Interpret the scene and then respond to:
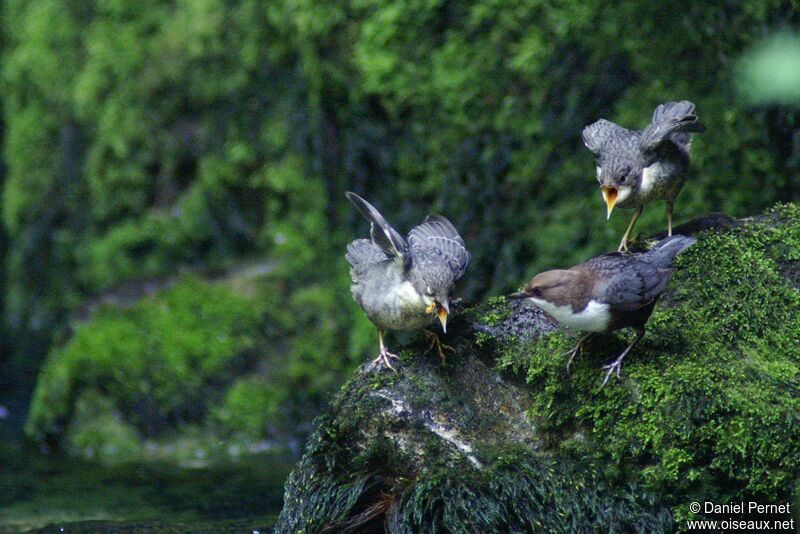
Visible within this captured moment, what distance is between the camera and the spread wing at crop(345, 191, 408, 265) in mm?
4363

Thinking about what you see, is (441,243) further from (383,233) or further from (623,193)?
(623,193)

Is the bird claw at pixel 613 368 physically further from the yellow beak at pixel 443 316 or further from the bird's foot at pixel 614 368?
the yellow beak at pixel 443 316

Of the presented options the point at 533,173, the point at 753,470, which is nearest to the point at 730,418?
the point at 753,470

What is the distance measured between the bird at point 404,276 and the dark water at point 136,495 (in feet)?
4.91

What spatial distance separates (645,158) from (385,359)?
1.76m

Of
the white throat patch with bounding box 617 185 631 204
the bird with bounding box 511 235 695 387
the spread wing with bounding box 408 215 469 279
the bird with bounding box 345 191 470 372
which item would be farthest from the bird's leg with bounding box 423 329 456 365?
the white throat patch with bounding box 617 185 631 204

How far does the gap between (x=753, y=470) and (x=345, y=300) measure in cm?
501

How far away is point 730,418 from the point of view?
12.7 feet

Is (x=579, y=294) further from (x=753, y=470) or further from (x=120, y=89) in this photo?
(x=120, y=89)

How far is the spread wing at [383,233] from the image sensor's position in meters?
4.36

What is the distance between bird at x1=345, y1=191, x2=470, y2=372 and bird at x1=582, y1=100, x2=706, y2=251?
877 millimetres

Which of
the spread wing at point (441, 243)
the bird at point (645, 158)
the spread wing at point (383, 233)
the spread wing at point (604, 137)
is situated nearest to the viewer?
the spread wing at point (383, 233)

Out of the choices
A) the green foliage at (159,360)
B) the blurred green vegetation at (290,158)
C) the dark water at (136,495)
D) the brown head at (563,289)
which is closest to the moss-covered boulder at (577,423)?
the brown head at (563,289)

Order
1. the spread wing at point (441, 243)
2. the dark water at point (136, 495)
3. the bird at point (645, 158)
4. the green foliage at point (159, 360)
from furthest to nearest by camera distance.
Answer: the green foliage at point (159, 360) → the dark water at point (136, 495) → the bird at point (645, 158) → the spread wing at point (441, 243)
